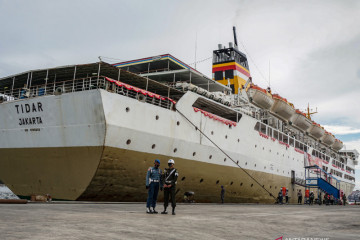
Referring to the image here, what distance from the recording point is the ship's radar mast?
110 ft

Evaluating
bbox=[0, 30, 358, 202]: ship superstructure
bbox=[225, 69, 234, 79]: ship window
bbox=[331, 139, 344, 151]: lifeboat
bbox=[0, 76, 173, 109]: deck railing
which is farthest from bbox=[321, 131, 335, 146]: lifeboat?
bbox=[0, 76, 173, 109]: deck railing

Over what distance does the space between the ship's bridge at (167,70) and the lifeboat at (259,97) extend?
6753mm

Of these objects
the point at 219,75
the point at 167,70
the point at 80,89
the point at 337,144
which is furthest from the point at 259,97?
the point at 337,144

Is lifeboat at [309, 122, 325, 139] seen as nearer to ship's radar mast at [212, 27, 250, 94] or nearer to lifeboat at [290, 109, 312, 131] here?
lifeboat at [290, 109, 312, 131]

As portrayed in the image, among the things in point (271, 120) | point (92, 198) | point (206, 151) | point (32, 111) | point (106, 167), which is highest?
point (271, 120)

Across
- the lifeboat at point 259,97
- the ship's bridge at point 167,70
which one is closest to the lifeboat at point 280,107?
the lifeboat at point 259,97

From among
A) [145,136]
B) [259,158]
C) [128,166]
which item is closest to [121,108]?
[145,136]

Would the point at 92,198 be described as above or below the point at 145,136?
below

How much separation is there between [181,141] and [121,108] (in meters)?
4.45

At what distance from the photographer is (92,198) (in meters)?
14.9

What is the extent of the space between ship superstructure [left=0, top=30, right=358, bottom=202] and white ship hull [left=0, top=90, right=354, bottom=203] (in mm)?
47

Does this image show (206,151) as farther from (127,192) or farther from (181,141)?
(127,192)

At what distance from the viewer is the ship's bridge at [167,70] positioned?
70.1ft

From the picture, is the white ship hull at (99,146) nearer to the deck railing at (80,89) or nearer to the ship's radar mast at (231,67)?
the deck railing at (80,89)
